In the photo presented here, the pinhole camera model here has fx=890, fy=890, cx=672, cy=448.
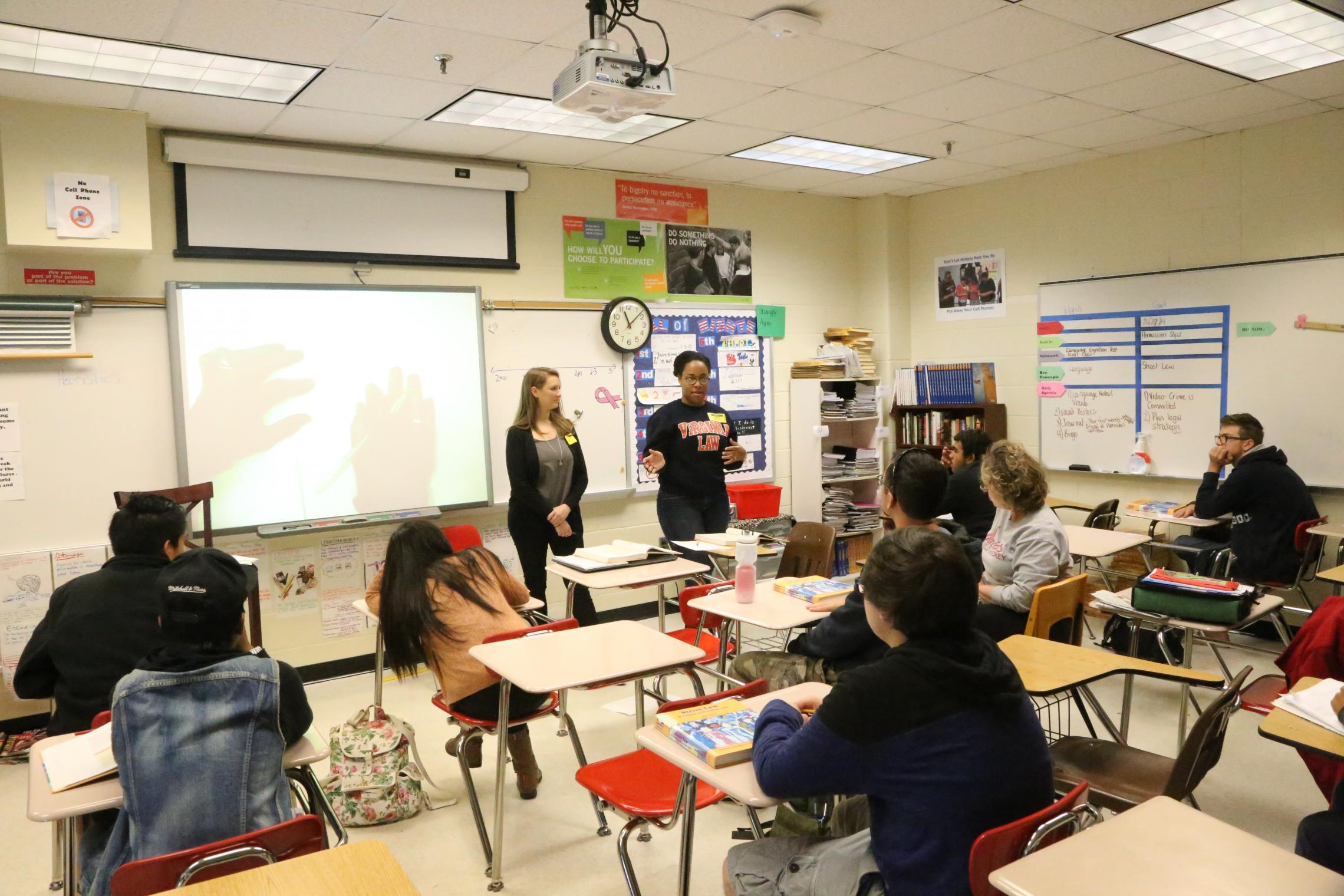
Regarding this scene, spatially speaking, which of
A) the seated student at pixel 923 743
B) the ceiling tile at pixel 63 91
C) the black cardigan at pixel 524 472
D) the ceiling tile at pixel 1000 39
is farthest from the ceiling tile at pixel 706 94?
the seated student at pixel 923 743

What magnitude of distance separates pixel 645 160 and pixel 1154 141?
3004 millimetres

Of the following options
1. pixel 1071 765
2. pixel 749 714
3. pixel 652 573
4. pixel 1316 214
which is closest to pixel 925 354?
pixel 1316 214

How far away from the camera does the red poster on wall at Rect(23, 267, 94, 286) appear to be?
13.1 feet

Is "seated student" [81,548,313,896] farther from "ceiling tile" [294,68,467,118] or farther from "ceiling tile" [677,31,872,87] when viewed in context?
"ceiling tile" [677,31,872,87]

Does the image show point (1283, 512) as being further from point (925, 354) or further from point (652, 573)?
point (652, 573)

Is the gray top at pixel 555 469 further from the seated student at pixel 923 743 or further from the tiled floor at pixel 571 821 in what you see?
the seated student at pixel 923 743

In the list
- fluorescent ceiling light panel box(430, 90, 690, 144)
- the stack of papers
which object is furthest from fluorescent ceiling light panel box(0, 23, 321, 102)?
the stack of papers

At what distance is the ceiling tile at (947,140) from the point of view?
16.0 ft

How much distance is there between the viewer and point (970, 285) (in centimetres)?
646

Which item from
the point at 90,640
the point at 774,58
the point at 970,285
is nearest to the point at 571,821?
the point at 90,640

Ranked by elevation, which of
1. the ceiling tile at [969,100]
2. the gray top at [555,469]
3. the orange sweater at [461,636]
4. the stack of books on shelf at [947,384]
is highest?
the ceiling tile at [969,100]

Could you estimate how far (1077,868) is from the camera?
1.45 m

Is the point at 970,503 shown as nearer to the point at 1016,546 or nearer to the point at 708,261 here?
the point at 1016,546

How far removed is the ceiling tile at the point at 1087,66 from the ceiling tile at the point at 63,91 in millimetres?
3769
